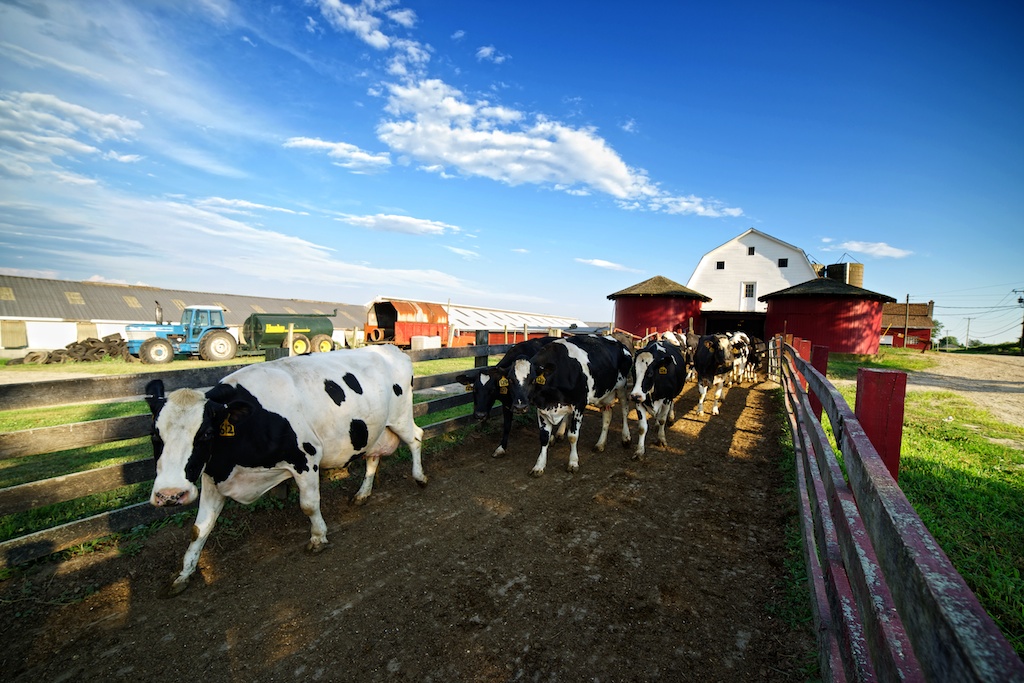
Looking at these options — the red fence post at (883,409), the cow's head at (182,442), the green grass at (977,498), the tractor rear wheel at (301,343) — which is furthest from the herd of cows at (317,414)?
the tractor rear wheel at (301,343)

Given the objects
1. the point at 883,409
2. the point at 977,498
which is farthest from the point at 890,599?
the point at 977,498

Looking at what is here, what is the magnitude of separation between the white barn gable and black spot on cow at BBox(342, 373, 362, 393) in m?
33.0

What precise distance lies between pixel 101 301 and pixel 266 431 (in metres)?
46.3

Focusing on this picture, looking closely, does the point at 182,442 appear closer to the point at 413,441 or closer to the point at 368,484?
the point at 368,484

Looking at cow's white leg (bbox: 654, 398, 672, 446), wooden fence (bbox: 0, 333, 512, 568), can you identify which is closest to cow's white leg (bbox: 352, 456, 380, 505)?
wooden fence (bbox: 0, 333, 512, 568)

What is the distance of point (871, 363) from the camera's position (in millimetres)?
21047

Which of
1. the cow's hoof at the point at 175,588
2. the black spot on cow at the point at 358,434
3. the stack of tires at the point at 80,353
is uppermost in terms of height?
the black spot on cow at the point at 358,434

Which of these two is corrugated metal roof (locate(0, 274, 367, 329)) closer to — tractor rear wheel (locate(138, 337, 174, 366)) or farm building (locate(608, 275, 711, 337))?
tractor rear wheel (locate(138, 337, 174, 366))

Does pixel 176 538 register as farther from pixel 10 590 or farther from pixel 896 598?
pixel 896 598

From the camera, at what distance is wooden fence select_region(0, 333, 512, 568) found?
353 centimetres

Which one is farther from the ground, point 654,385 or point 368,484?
point 654,385

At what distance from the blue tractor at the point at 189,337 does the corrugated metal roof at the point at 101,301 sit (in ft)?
29.7

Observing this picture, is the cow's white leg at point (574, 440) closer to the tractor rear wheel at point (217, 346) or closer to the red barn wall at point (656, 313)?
the red barn wall at point (656, 313)

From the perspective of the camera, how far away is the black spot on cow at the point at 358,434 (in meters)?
4.61
